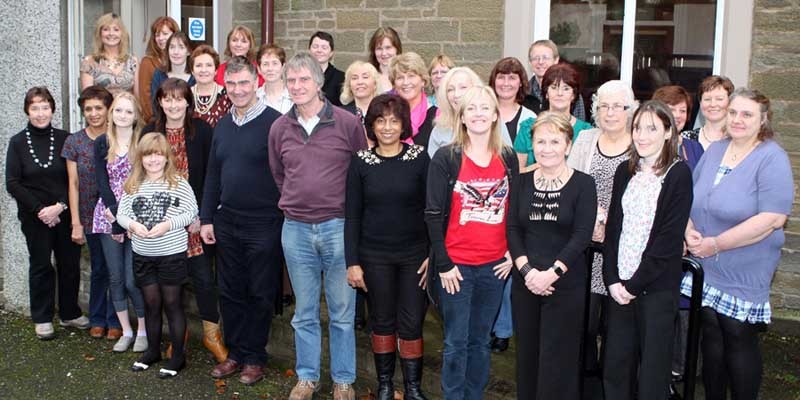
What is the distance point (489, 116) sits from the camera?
4.46 metres

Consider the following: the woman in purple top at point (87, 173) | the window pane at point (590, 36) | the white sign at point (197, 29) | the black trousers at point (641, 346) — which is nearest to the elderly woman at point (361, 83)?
the woman in purple top at point (87, 173)

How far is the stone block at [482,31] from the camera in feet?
24.5

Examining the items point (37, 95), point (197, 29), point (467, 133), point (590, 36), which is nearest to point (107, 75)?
point (37, 95)

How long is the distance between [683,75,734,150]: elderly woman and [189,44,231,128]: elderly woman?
309 centimetres

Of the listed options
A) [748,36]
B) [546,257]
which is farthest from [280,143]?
[748,36]

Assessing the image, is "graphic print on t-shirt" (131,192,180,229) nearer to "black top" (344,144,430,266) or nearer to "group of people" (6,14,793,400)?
"group of people" (6,14,793,400)

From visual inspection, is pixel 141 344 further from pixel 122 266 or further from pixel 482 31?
pixel 482 31

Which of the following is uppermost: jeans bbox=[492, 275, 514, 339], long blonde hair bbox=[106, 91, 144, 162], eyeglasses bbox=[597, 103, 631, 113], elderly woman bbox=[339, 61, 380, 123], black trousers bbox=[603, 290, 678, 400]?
elderly woman bbox=[339, 61, 380, 123]

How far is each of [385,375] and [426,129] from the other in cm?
152

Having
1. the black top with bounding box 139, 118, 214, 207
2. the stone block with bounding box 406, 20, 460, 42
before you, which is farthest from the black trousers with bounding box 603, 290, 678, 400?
the stone block with bounding box 406, 20, 460, 42

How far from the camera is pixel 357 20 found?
8.22 meters

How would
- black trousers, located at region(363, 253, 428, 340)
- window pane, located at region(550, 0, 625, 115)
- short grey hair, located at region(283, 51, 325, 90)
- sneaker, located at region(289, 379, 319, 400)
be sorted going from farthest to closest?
Result: window pane, located at region(550, 0, 625, 115)
sneaker, located at region(289, 379, 319, 400)
short grey hair, located at region(283, 51, 325, 90)
black trousers, located at region(363, 253, 428, 340)

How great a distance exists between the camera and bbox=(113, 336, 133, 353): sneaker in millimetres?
6371

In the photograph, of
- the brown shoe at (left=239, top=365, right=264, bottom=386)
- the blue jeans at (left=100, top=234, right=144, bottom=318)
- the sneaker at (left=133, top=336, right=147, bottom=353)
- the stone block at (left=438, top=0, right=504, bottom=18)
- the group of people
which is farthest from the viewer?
the stone block at (left=438, top=0, right=504, bottom=18)
